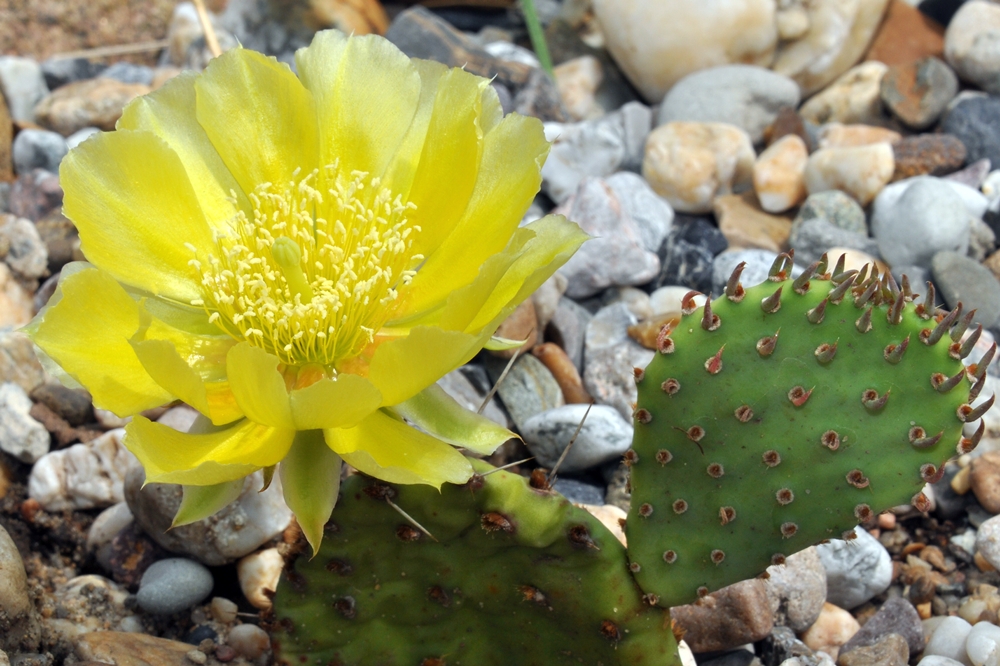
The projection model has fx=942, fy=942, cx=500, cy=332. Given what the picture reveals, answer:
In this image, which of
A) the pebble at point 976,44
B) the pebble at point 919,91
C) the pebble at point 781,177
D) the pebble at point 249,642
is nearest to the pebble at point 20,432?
the pebble at point 249,642

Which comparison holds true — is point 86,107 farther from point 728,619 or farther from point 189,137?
point 728,619

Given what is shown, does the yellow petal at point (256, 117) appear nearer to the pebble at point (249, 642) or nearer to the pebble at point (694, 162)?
the pebble at point (249, 642)

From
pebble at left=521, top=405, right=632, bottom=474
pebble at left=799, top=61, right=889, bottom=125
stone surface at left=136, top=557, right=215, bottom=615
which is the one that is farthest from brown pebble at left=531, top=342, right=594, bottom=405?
pebble at left=799, top=61, right=889, bottom=125

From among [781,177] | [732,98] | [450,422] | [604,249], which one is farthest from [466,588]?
[732,98]

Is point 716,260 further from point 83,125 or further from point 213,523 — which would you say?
point 83,125

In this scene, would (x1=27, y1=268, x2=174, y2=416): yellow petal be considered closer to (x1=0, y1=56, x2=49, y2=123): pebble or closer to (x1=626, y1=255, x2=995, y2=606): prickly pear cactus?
(x1=626, y1=255, x2=995, y2=606): prickly pear cactus

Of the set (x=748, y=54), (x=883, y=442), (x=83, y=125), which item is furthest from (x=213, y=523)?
(x=748, y=54)
